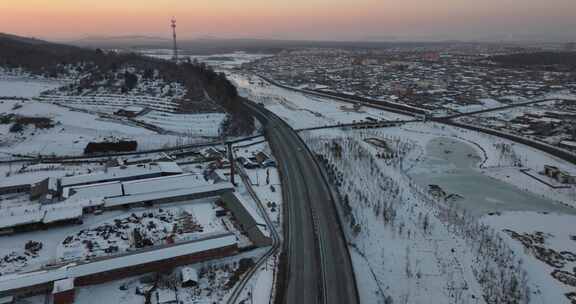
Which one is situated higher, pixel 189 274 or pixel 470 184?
pixel 470 184

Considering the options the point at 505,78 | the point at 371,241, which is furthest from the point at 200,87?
the point at 505,78

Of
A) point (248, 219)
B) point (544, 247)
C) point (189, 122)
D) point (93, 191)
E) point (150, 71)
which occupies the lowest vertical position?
point (544, 247)

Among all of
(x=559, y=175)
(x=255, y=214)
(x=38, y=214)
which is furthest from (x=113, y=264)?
(x=559, y=175)

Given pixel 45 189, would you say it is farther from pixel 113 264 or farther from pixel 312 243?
pixel 312 243

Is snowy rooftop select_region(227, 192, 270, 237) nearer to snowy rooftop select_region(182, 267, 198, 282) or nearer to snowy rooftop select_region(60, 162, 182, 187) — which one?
snowy rooftop select_region(182, 267, 198, 282)

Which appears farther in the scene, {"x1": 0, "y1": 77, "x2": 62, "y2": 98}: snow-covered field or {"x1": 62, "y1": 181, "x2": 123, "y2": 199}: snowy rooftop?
{"x1": 0, "y1": 77, "x2": 62, "y2": 98}: snow-covered field

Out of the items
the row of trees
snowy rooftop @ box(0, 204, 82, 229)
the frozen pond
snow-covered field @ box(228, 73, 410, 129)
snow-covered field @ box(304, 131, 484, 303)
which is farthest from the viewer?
snow-covered field @ box(228, 73, 410, 129)

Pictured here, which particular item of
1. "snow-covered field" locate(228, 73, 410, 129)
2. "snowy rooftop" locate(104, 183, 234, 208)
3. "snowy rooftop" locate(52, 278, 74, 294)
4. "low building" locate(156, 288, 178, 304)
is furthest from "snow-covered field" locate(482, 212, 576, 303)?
"snow-covered field" locate(228, 73, 410, 129)
